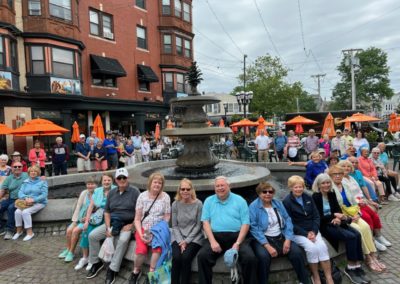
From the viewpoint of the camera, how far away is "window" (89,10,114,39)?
69.1 feet

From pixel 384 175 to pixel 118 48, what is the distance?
20254 millimetres

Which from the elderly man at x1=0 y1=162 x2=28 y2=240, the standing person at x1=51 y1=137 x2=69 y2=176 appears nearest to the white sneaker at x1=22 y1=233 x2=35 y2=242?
the elderly man at x1=0 y1=162 x2=28 y2=240

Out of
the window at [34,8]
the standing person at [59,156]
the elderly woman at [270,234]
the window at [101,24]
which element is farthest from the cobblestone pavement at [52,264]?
the window at [101,24]

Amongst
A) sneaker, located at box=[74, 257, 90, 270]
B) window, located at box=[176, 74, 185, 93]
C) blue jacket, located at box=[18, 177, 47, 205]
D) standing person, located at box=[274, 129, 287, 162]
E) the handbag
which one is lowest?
sneaker, located at box=[74, 257, 90, 270]

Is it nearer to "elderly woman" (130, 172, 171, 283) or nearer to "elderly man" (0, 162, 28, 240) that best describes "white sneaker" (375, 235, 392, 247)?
"elderly woman" (130, 172, 171, 283)

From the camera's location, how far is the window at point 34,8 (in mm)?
16875

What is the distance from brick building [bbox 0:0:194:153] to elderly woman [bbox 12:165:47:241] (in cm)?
1115

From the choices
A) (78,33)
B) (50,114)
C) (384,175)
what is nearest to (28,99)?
→ (50,114)

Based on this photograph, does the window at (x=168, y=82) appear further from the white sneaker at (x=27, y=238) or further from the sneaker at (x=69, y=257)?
→ the sneaker at (x=69, y=257)

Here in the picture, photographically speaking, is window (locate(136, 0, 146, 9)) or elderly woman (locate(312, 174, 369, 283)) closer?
elderly woman (locate(312, 174, 369, 283))

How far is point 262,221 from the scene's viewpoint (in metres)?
3.98

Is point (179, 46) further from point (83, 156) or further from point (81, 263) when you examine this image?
point (81, 263)

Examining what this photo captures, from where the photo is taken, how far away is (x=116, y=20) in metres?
22.7

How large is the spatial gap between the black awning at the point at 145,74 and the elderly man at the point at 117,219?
20.4 m
